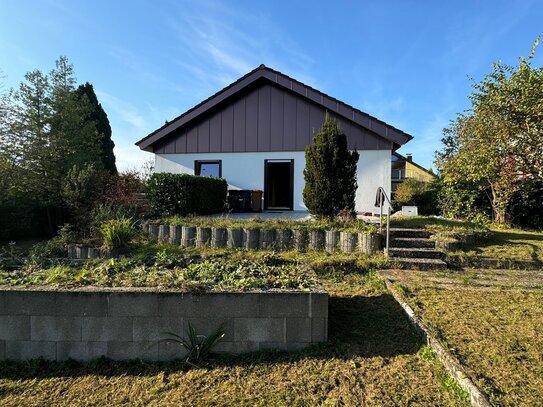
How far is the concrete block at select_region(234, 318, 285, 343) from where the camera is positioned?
2732mm

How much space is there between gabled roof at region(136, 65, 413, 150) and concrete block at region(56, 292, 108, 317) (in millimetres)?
9265

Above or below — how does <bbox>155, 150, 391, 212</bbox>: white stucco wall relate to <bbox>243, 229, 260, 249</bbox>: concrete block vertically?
above

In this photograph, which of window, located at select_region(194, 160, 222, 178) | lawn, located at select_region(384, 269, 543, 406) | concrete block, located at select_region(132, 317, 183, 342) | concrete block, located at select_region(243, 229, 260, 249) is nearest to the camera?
lawn, located at select_region(384, 269, 543, 406)

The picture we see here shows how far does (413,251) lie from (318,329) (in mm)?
3339

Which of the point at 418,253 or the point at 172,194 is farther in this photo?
the point at 172,194

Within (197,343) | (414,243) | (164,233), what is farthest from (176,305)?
(414,243)

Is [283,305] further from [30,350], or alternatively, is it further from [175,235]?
[175,235]

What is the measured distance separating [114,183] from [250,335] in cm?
713

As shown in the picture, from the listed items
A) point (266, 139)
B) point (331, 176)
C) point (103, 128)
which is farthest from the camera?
point (103, 128)

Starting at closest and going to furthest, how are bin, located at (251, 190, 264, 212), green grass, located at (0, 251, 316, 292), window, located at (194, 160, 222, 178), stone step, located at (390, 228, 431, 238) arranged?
green grass, located at (0, 251, 316, 292), stone step, located at (390, 228, 431, 238), bin, located at (251, 190, 264, 212), window, located at (194, 160, 222, 178)

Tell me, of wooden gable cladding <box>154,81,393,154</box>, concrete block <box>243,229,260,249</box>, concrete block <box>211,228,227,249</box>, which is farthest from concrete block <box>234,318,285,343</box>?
wooden gable cladding <box>154,81,393,154</box>

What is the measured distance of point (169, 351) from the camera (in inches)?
106

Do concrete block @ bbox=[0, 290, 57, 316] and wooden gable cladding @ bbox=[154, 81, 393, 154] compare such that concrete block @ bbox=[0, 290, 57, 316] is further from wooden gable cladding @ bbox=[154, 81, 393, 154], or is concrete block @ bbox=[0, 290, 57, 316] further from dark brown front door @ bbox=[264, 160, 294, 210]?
wooden gable cladding @ bbox=[154, 81, 393, 154]

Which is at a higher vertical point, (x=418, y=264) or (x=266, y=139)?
(x=266, y=139)
